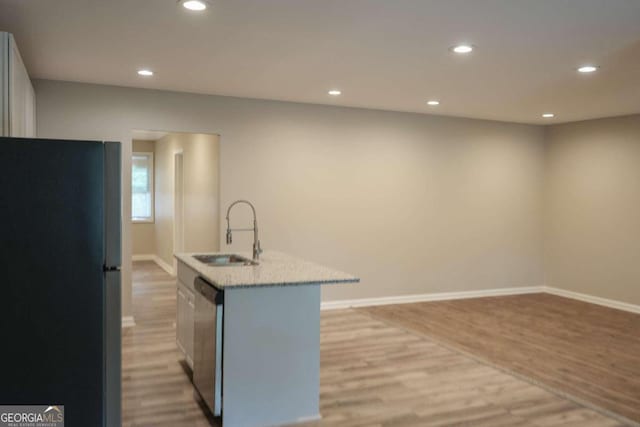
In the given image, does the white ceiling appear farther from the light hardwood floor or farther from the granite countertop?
the light hardwood floor

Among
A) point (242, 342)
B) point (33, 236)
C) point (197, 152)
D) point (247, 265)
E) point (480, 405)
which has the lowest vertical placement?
point (480, 405)

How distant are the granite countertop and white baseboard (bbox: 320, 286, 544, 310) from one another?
2.55m

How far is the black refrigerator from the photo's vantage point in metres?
1.90

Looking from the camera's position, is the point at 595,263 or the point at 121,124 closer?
the point at 121,124

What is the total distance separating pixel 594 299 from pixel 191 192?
222 inches

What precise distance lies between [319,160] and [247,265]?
2.57 metres

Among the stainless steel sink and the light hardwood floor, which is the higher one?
the stainless steel sink

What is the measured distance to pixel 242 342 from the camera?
120 inches

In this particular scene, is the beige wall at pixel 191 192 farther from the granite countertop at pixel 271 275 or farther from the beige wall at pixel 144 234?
the granite countertop at pixel 271 275

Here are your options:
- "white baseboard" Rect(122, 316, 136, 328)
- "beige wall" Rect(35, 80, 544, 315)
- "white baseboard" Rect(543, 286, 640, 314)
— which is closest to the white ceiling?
"beige wall" Rect(35, 80, 544, 315)

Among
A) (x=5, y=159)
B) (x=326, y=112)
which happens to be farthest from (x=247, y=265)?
(x=326, y=112)

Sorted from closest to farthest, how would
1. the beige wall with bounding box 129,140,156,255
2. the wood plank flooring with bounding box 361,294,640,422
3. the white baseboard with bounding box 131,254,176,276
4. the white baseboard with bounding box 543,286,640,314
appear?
the wood plank flooring with bounding box 361,294,640,422, the white baseboard with bounding box 543,286,640,314, the white baseboard with bounding box 131,254,176,276, the beige wall with bounding box 129,140,156,255

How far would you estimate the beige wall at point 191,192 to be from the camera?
6.24m

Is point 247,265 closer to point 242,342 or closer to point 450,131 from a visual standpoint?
point 242,342
